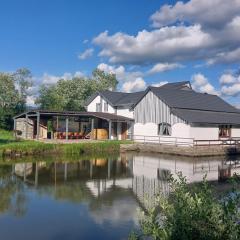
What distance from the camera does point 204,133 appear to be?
34.2 metres

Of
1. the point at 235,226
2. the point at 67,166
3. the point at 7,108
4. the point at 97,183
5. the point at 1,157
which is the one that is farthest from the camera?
the point at 7,108

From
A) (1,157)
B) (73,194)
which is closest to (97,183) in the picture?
(73,194)

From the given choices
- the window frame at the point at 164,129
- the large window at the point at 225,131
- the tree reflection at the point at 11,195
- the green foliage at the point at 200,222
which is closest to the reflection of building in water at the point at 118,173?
the tree reflection at the point at 11,195

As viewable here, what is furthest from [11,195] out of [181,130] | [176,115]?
[176,115]

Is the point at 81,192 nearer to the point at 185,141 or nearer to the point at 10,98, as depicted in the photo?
the point at 185,141

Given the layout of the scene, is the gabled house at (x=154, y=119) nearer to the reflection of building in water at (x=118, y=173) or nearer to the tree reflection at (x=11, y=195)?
the reflection of building in water at (x=118, y=173)

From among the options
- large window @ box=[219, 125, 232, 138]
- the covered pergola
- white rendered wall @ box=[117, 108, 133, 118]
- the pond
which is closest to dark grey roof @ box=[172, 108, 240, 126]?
large window @ box=[219, 125, 232, 138]

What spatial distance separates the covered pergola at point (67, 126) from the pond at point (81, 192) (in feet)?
32.1

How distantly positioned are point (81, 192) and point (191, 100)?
26.2 m

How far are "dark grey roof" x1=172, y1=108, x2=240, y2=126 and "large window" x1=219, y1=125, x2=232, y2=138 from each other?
0.64 m

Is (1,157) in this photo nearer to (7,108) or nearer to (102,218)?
(102,218)

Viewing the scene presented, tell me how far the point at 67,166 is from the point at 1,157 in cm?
578

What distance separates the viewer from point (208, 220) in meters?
5.44

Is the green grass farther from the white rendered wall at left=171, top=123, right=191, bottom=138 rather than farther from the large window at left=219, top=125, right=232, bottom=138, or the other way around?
the large window at left=219, top=125, right=232, bottom=138
